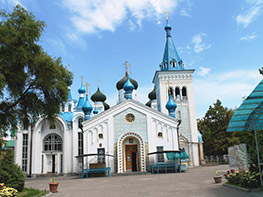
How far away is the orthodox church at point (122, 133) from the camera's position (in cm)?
2519

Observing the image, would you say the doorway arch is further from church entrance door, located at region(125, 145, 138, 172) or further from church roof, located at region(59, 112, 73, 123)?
church roof, located at region(59, 112, 73, 123)

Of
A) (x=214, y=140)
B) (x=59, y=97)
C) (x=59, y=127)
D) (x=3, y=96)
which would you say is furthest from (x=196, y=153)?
(x=3, y=96)

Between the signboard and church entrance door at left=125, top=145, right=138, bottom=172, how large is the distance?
14.6 metres

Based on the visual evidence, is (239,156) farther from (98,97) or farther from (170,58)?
(98,97)

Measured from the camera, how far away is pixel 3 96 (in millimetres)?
14406

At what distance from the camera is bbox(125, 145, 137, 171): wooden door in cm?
2560

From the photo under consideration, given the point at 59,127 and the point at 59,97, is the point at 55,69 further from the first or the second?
the point at 59,127

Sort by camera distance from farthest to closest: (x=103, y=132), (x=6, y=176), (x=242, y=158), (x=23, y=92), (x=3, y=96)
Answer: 1. (x=103, y=132)
2. (x=23, y=92)
3. (x=3, y=96)
4. (x=6, y=176)
5. (x=242, y=158)

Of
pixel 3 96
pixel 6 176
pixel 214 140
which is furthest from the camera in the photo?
pixel 214 140

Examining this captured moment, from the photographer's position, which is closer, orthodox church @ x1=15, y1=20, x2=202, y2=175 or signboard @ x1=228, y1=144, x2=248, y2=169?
signboard @ x1=228, y1=144, x2=248, y2=169

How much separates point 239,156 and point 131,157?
15662mm

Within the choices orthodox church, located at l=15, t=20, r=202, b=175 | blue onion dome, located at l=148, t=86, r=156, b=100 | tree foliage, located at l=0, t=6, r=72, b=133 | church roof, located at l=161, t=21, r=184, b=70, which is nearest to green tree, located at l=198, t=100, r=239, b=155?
orthodox church, located at l=15, t=20, r=202, b=175

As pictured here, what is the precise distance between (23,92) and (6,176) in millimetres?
5314

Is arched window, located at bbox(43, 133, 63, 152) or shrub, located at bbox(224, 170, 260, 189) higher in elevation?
arched window, located at bbox(43, 133, 63, 152)
